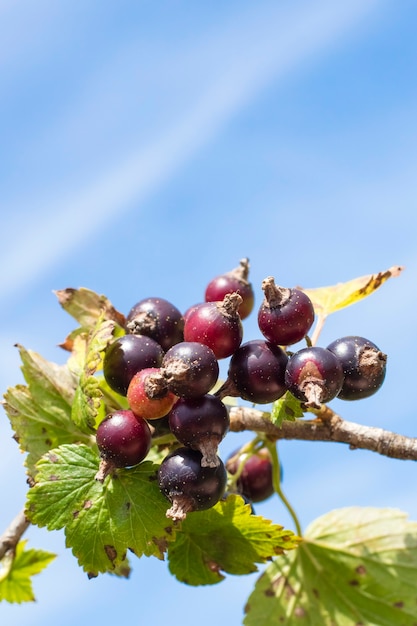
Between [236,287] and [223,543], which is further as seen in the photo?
[236,287]

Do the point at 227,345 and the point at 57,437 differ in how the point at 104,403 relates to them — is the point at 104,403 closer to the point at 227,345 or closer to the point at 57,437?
the point at 57,437

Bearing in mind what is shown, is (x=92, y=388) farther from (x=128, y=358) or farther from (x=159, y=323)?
(x=159, y=323)

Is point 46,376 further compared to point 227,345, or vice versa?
point 46,376

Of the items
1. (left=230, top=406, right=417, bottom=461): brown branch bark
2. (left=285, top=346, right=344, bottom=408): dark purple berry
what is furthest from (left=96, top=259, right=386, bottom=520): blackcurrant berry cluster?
(left=230, top=406, right=417, bottom=461): brown branch bark

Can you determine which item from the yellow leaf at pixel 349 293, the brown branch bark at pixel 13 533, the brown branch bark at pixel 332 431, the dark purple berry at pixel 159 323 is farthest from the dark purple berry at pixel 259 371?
the brown branch bark at pixel 13 533

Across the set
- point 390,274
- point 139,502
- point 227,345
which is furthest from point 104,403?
point 390,274

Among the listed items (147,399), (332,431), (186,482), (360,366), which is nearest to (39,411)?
(147,399)

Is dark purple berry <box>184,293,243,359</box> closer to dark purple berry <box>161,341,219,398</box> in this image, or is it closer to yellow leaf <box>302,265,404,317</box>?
dark purple berry <box>161,341,219,398</box>
